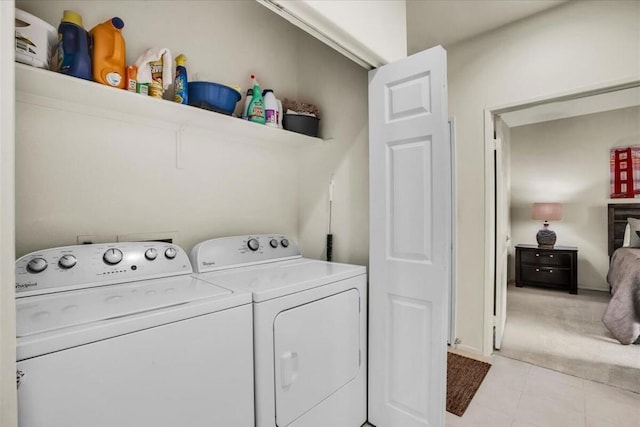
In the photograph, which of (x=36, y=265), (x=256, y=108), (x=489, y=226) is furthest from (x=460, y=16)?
(x=36, y=265)

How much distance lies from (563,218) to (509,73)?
3.60 meters

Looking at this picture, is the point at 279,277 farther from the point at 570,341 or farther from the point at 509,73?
the point at 570,341

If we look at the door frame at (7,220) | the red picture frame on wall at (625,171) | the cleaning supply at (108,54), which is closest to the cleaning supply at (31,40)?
the cleaning supply at (108,54)

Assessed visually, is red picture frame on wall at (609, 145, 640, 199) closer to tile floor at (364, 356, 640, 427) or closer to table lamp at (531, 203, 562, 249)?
table lamp at (531, 203, 562, 249)

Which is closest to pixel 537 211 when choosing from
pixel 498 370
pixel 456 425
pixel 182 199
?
pixel 498 370

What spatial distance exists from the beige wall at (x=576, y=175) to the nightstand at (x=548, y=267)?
25 cm

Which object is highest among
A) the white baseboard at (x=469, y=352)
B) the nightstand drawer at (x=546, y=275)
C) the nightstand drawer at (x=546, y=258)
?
the nightstand drawer at (x=546, y=258)

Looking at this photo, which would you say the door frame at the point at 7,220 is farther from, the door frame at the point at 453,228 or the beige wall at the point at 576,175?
the beige wall at the point at 576,175

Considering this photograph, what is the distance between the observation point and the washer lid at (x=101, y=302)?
832 mm

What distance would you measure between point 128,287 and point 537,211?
5.67m

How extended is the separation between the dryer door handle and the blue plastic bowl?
1293 mm

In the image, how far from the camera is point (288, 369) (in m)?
1.27

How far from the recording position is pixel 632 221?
3936 mm

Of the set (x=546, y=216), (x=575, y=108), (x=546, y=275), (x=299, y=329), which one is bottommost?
(x=546, y=275)
